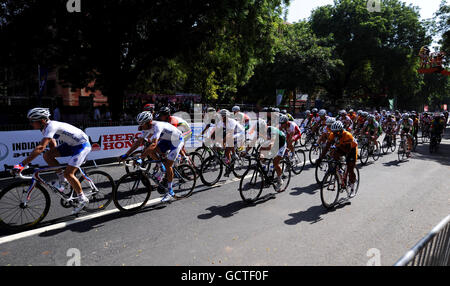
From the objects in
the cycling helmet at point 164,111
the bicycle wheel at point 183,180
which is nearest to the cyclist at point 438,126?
the bicycle wheel at point 183,180

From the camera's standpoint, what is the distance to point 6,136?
866 cm

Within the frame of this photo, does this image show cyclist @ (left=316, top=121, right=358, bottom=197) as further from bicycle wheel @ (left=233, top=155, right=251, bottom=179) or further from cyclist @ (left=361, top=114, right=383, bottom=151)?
cyclist @ (left=361, top=114, right=383, bottom=151)

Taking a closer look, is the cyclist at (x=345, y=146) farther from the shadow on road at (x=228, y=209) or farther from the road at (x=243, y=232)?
the shadow on road at (x=228, y=209)

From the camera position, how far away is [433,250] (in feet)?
8.98

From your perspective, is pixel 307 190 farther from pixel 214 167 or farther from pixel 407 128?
pixel 407 128

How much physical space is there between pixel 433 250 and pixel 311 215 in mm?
3161

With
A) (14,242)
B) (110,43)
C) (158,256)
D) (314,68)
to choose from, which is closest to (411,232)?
(158,256)

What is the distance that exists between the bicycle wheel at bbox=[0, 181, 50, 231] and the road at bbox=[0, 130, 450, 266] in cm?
24

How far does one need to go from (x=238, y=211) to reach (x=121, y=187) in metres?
2.31

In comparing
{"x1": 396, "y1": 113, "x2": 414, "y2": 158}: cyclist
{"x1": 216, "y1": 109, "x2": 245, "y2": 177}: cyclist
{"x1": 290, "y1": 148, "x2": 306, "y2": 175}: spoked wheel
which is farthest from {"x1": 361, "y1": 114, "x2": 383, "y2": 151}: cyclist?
{"x1": 216, "y1": 109, "x2": 245, "y2": 177}: cyclist

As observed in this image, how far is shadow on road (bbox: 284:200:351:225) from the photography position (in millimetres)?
5531
